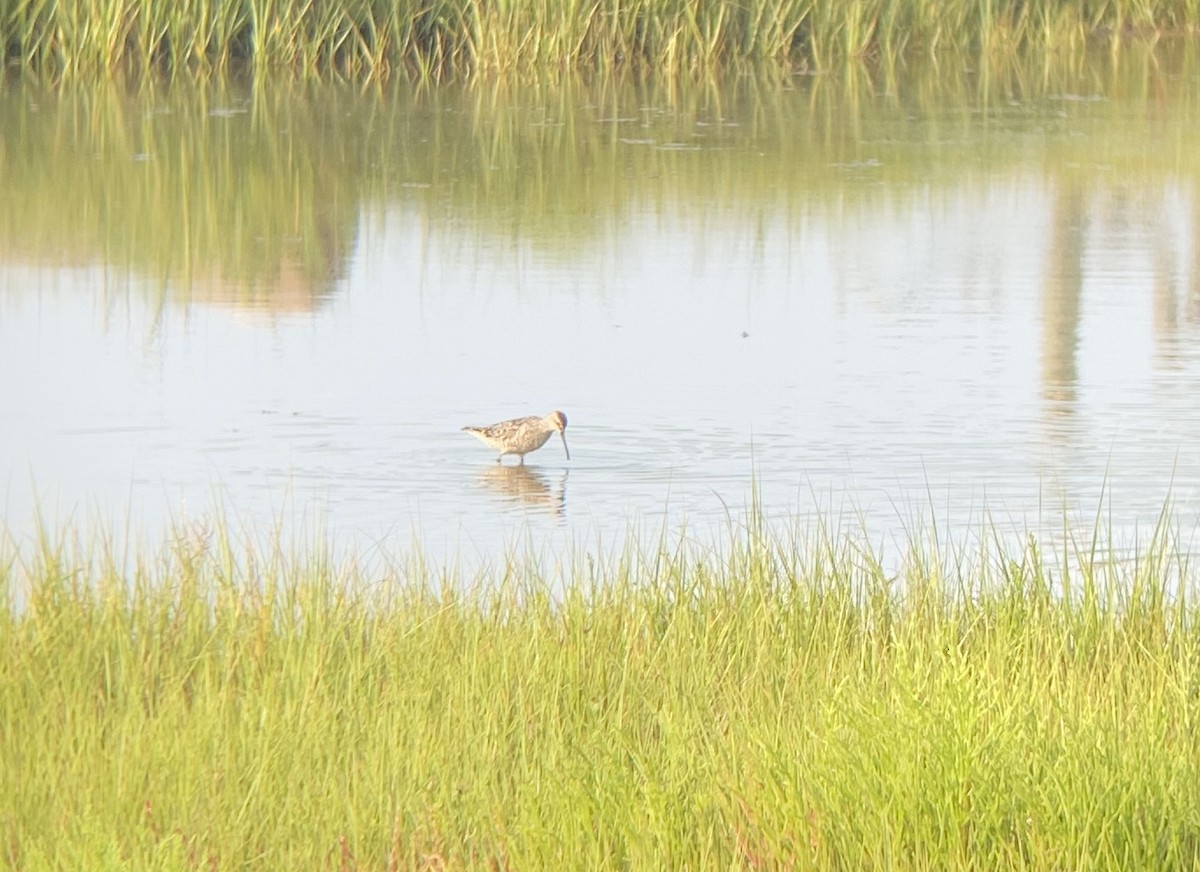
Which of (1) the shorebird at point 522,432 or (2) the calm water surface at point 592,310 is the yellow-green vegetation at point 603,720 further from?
(1) the shorebird at point 522,432

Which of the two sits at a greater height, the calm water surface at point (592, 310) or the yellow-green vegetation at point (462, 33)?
the yellow-green vegetation at point (462, 33)

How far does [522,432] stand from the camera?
6359 millimetres

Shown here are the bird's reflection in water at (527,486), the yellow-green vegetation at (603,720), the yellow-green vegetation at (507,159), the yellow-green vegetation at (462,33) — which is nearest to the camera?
the yellow-green vegetation at (603,720)

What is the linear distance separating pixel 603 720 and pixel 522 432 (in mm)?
2765

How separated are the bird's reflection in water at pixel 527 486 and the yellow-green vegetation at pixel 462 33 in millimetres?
10160

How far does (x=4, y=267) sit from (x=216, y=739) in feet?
21.6

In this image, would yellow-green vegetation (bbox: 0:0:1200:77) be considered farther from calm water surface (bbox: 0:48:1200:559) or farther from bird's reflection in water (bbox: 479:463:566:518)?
bird's reflection in water (bbox: 479:463:566:518)

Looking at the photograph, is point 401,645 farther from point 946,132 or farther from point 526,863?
Result: point 946,132

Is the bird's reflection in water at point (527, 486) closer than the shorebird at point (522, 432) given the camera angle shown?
Yes

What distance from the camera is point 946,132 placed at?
13.9 metres

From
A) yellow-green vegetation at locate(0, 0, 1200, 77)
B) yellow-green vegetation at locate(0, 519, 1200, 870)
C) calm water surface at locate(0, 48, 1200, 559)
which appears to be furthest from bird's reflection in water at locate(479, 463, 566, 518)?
yellow-green vegetation at locate(0, 0, 1200, 77)

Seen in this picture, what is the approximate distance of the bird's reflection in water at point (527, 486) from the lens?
19.9 feet

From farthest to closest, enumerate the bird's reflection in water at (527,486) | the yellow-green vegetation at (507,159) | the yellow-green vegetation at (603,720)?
the yellow-green vegetation at (507,159)
the bird's reflection in water at (527,486)
the yellow-green vegetation at (603,720)

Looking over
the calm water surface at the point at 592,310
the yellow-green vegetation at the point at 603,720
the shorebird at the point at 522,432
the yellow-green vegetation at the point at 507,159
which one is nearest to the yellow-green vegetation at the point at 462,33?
the yellow-green vegetation at the point at 507,159
